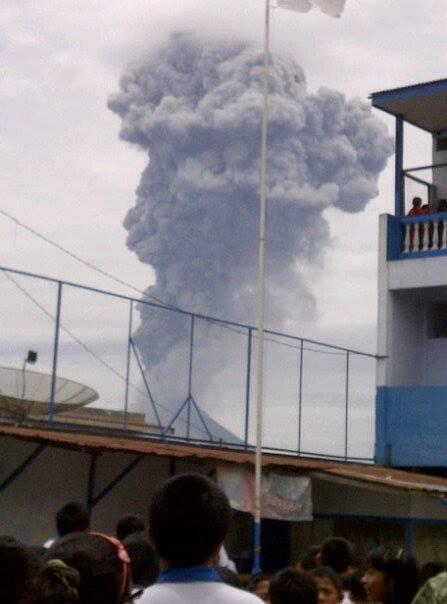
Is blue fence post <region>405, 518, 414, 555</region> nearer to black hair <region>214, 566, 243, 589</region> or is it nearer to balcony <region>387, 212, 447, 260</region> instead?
balcony <region>387, 212, 447, 260</region>

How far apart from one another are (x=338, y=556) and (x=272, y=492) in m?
8.66

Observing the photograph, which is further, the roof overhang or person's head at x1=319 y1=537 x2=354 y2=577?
the roof overhang

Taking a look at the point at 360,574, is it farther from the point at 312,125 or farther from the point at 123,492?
the point at 312,125

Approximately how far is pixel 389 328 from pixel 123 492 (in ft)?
26.1

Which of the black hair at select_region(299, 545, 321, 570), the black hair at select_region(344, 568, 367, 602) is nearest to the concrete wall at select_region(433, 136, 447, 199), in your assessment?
the black hair at select_region(299, 545, 321, 570)

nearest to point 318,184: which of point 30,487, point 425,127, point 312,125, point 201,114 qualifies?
point 312,125

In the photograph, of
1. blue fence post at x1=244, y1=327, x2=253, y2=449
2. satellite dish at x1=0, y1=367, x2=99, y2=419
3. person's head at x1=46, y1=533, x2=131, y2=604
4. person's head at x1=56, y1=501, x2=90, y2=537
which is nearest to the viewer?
person's head at x1=46, y1=533, x2=131, y2=604

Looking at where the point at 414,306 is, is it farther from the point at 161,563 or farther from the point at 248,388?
the point at 161,563

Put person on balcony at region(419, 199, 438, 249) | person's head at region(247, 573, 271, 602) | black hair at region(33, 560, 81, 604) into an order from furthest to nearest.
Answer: person on balcony at region(419, 199, 438, 249)
person's head at region(247, 573, 271, 602)
black hair at region(33, 560, 81, 604)

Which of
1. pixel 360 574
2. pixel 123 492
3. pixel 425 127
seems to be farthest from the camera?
pixel 425 127

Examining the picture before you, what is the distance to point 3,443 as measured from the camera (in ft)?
51.0

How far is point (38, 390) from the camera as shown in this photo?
60.8 feet

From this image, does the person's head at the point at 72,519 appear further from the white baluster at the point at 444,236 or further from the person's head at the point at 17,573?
the white baluster at the point at 444,236

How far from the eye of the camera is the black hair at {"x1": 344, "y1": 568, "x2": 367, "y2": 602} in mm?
7617
